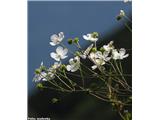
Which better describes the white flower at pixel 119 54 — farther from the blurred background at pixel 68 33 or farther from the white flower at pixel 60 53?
the white flower at pixel 60 53

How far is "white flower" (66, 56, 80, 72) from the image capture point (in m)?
1.03

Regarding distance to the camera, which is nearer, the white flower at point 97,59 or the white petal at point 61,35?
the white flower at point 97,59

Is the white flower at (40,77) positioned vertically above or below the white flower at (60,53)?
below

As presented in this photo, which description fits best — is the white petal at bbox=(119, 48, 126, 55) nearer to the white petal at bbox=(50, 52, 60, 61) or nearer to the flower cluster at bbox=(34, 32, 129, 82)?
the flower cluster at bbox=(34, 32, 129, 82)

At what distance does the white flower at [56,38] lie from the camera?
1.13m

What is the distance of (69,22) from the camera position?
124 cm

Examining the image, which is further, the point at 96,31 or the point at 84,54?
the point at 96,31

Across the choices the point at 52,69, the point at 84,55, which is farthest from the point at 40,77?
the point at 84,55

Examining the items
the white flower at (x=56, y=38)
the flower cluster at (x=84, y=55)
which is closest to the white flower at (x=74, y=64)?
the flower cluster at (x=84, y=55)

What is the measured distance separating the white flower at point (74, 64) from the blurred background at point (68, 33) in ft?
0.35

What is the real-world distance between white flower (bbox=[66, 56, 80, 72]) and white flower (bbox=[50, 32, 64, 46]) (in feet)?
0.35
